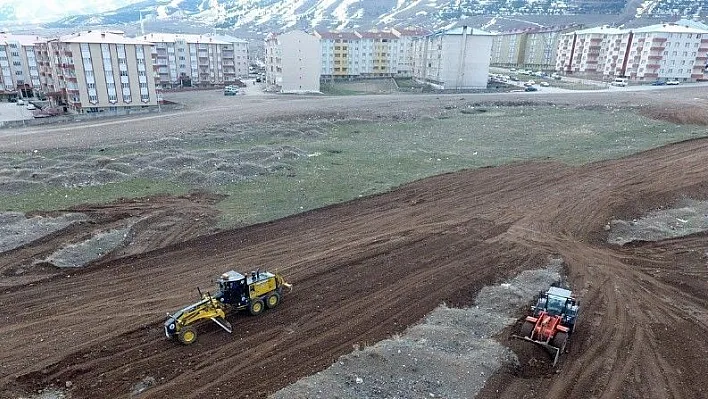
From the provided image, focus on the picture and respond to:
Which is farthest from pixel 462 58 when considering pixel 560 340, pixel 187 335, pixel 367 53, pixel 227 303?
pixel 187 335

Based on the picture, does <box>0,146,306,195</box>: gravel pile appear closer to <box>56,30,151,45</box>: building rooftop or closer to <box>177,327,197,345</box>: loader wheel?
<box>177,327,197,345</box>: loader wheel

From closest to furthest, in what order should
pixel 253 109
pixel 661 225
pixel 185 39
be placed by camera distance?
pixel 661 225
pixel 253 109
pixel 185 39

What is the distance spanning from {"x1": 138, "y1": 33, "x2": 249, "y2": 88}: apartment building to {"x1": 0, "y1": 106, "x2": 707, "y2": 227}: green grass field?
53427 millimetres

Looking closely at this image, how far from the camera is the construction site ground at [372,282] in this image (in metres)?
12.3

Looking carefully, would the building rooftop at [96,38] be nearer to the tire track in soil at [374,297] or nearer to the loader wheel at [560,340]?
the tire track in soil at [374,297]

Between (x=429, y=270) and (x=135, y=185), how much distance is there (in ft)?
62.0

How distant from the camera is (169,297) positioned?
52.1 feet

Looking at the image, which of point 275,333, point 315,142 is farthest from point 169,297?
point 315,142

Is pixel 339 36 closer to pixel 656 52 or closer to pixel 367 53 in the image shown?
pixel 367 53

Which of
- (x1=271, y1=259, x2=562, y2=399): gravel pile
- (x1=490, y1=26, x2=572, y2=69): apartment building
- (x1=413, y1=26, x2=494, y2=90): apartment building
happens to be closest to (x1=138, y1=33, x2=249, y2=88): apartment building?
(x1=413, y1=26, x2=494, y2=90): apartment building

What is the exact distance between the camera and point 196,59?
298 feet

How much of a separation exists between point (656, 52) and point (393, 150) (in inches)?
2998

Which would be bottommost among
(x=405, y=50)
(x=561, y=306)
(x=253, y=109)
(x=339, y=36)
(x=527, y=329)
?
(x=253, y=109)

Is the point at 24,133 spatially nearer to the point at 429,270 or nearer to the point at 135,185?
the point at 135,185
